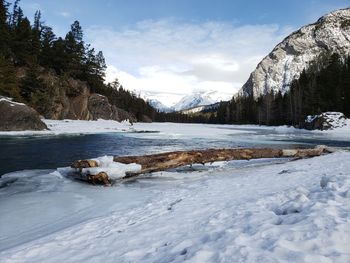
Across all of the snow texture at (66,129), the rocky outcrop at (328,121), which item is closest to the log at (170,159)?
the snow texture at (66,129)

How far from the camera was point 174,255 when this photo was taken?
4902 mm

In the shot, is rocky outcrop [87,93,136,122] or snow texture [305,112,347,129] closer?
snow texture [305,112,347,129]

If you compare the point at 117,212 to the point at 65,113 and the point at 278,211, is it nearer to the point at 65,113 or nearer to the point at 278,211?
the point at 278,211

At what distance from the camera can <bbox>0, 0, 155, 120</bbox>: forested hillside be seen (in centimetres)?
5291

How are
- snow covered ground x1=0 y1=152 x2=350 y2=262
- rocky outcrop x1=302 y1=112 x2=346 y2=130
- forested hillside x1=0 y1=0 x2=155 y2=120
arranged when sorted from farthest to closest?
rocky outcrop x1=302 y1=112 x2=346 y2=130
forested hillside x1=0 y1=0 x2=155 y2=120
snow covered ground x1=0 y1=152 x2=350 y2=262

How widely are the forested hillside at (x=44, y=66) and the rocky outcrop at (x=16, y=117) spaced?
9.10 meters

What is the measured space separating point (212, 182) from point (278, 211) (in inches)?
198

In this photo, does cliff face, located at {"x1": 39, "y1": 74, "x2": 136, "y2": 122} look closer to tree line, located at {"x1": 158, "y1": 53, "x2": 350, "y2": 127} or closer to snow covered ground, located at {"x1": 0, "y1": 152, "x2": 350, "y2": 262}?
tree line, located at {"x1": 158, "y1": 53, "x2": 350, "y2": 127}

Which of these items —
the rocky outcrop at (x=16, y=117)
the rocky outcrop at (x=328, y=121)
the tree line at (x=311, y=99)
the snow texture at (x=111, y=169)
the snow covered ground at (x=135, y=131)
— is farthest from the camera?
the tree line at (x=311, y=99)

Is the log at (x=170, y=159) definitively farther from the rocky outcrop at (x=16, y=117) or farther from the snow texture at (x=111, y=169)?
the rocky outcrop at (x=16, y=117)

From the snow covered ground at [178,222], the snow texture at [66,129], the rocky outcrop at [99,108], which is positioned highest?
the rocky outcrop at [99,108]

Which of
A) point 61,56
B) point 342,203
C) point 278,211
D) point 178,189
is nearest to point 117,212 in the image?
point 178,189

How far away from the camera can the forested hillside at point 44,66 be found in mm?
52906

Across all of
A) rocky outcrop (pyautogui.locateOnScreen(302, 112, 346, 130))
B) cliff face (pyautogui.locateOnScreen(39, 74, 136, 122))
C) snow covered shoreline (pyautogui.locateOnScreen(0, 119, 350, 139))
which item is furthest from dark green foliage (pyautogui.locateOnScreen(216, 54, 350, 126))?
cliff face (pyautogui.locateOnScreen(39, 74, 136, 122))
